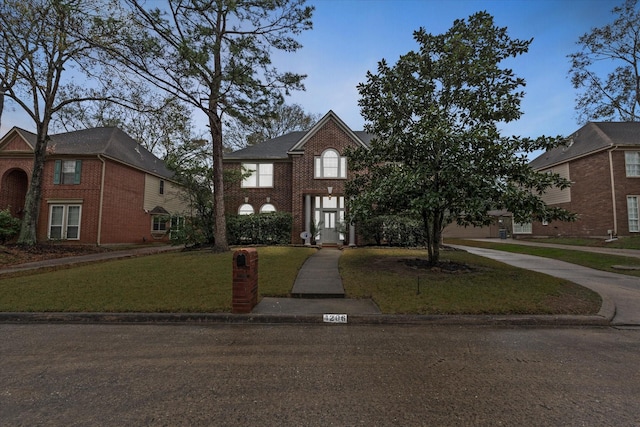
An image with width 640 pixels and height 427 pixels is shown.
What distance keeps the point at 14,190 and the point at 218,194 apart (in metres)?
16.1

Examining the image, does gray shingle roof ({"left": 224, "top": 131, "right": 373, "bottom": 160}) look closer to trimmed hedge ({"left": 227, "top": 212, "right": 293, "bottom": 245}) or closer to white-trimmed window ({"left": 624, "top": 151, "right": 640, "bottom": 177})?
trimmed hedge ({"left": 227, "top": 212, "right": 293, "bottom": 245})

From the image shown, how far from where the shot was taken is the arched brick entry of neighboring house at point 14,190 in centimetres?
2033

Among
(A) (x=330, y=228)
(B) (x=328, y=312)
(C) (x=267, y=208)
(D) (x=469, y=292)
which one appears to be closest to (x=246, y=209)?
(C) (x=267, y=208)

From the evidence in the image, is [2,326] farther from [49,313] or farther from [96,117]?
[96,117]

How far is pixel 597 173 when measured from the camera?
20875 millimetres

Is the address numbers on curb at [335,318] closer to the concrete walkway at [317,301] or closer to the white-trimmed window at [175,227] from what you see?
the concrete walkway at [317,301]

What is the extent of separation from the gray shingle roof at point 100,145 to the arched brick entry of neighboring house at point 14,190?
2.48m

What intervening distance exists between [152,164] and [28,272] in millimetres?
16215

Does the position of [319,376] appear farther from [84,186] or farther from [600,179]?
[600,179]

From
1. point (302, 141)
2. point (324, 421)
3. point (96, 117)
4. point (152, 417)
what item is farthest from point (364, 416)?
point (96, 117)

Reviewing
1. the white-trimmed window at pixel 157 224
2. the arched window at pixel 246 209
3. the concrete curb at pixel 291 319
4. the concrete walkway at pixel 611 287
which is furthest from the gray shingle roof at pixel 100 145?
the concrete walkway at pixel 611 287

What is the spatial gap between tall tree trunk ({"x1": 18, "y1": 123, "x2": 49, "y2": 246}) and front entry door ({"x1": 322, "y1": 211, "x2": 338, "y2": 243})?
1443 centimetres

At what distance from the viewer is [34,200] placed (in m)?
15.9

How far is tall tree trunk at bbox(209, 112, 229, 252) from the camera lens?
14461 mm
